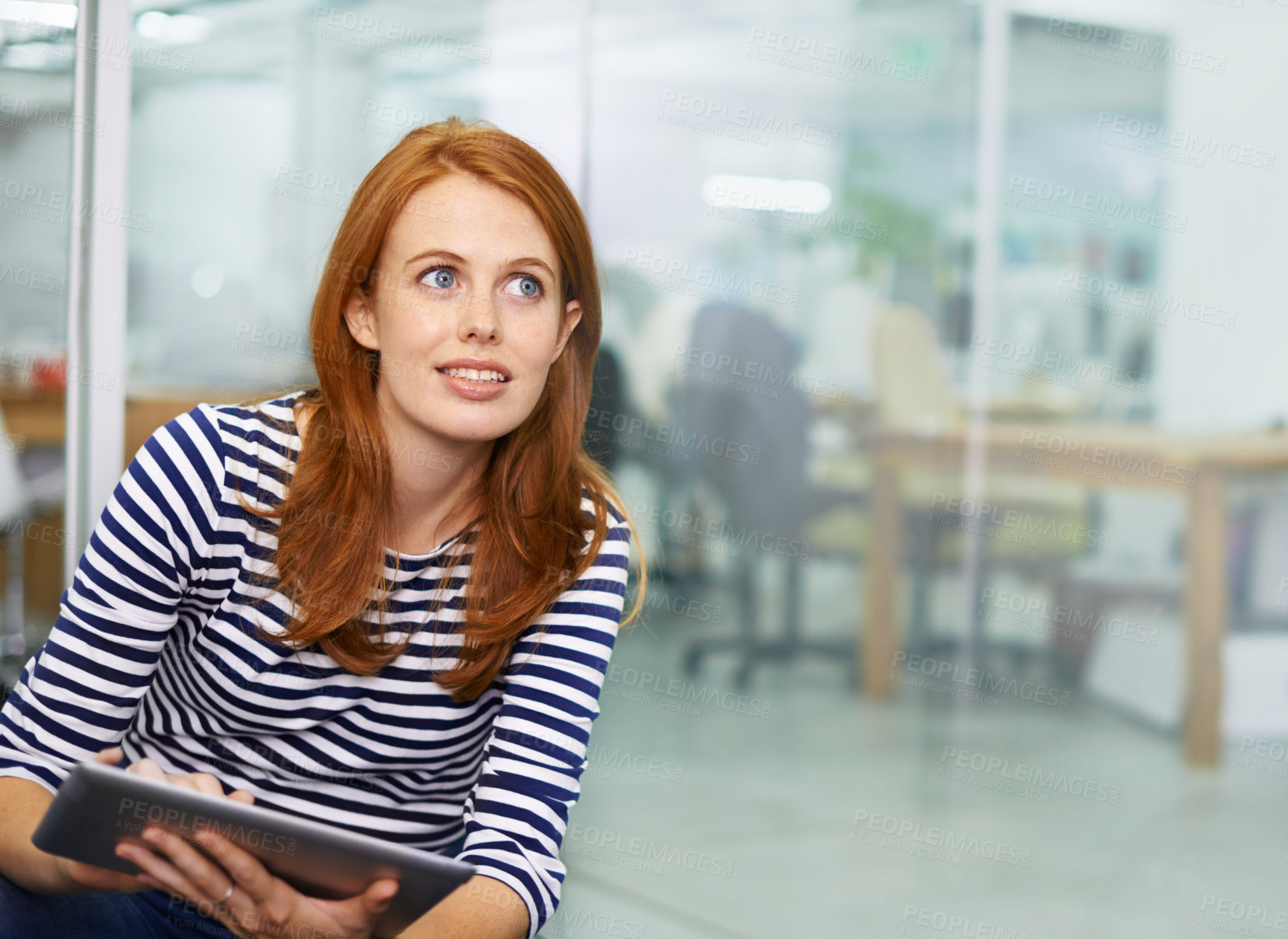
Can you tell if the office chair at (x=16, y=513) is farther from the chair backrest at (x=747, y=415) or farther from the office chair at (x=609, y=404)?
the chair backrest at (x=747, y=415)

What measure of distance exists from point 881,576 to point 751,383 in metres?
0.48

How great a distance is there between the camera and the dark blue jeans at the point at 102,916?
1.10 metres

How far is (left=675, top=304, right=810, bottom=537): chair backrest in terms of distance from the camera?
240 cm

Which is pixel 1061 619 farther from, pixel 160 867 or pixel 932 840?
pixel 160 867

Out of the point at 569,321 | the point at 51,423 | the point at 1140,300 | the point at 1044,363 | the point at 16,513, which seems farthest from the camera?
the point at 16,513

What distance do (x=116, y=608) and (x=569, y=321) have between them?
0.53 m

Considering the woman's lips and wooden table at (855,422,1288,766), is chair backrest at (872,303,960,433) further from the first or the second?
the woman's lips

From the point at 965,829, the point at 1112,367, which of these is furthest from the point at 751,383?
the point at 965,829

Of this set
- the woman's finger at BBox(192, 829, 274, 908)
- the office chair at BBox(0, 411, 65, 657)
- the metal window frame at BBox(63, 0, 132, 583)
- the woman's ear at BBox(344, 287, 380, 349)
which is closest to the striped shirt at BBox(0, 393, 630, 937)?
the woman's ear at BBox(344, 287, 380, 349)

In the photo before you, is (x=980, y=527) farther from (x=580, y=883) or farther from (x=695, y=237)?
(x=580, y=883)

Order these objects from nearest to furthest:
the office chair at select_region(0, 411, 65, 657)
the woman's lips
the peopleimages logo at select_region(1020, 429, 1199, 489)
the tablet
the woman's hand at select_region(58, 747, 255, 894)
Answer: the tablet → the woman's hand at select_region(58, 747, 255, 894) → the woman's lips → the peopleimages logo at select_region(1020, 429, 1199, 489) → the office chair at select_region(0, 411, 65, 657)

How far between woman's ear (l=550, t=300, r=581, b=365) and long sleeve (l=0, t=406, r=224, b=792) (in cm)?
37

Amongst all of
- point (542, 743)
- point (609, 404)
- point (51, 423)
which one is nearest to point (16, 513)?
point (51, 423)

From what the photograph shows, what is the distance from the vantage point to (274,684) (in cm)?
117
